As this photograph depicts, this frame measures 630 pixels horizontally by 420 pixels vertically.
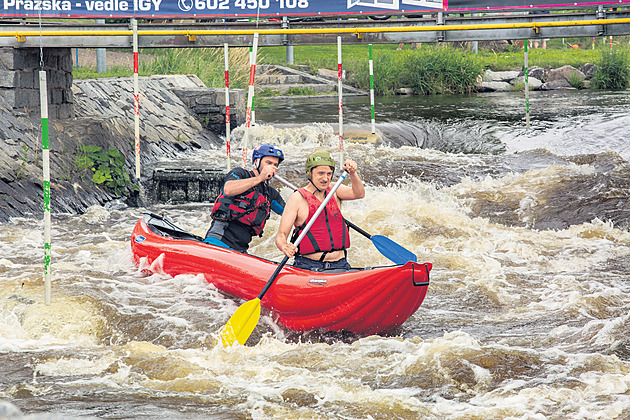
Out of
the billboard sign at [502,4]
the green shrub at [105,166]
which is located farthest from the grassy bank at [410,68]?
the billboard sign at [502,4]

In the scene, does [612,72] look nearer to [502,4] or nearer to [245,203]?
[502,4]

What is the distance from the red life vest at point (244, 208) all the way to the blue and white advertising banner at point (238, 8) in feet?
15.0

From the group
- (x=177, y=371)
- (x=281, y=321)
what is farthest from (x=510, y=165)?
(x=177, y=371)

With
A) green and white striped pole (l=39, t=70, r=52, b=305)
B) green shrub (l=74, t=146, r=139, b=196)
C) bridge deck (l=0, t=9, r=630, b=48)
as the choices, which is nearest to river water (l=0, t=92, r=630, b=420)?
green and white striped pole (l=39, t=70, r=52, b=305)

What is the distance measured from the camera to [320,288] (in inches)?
163

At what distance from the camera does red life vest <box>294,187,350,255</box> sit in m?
4.32

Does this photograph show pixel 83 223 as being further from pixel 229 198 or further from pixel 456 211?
pixel 456 211

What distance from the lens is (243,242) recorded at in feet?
16.8

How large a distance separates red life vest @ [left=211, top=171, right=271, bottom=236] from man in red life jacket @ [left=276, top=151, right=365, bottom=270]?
0.59 m

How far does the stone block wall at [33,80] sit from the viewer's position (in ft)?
27.2

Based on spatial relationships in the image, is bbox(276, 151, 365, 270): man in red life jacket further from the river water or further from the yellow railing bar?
the yellow railing bar

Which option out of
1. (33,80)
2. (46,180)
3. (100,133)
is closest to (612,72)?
(100,133)

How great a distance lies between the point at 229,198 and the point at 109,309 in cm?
111

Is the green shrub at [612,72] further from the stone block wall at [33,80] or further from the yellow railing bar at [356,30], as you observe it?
the stone block wall at [33,80]
